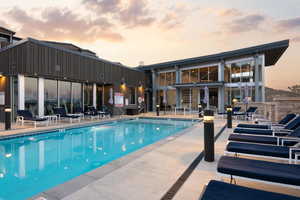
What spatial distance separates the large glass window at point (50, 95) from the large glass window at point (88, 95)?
8.79ft

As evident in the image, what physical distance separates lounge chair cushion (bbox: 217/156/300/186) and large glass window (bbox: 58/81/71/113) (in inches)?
494

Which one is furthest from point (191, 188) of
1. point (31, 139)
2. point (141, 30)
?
point (141, 30)

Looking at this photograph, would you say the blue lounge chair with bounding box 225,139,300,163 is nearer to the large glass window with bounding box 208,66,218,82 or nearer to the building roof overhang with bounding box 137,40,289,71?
the building roof overhang with bounding box 137,40,289,71

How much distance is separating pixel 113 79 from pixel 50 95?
210 inches

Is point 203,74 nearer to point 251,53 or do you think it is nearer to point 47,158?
point 251,53

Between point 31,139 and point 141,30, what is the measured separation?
12.6 meters

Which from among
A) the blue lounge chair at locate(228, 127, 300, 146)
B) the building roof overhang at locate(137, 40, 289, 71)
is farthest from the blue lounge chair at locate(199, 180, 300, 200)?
the building roof overhang at locate(137, 40, 289, 71)

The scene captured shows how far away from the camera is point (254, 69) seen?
14.9 meters

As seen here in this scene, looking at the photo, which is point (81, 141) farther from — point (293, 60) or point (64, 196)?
point (293, 60)

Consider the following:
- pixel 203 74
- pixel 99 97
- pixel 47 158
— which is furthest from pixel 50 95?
pixel 203 74

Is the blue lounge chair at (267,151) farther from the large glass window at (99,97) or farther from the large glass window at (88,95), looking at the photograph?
the large glass window at (99,97)

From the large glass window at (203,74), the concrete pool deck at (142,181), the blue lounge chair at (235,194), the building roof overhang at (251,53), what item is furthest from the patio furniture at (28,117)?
the large glass window at (203,74)

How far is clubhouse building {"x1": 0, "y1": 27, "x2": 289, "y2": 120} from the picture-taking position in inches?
388

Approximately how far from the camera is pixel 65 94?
41.9ft
